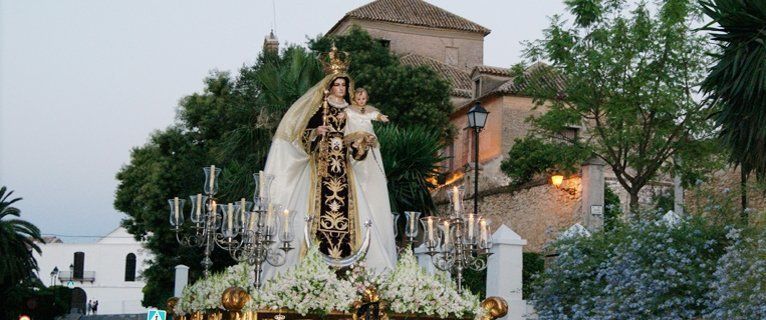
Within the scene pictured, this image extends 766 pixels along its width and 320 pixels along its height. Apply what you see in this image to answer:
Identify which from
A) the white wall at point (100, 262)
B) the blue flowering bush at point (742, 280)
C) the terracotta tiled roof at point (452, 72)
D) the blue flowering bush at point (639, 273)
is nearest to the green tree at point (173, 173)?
the terracotta tiled roof at point (452, 72)

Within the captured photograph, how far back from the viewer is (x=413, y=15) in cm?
5669

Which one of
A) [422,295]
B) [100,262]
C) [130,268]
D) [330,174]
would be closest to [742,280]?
[330,174]

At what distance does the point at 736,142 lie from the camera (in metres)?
19.0

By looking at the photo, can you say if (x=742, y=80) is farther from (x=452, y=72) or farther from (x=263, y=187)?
(x=452, y=72)

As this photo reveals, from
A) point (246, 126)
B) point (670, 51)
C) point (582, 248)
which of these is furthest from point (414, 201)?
point (582, 248)

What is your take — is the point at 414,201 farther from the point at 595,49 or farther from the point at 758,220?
the point at 758,220

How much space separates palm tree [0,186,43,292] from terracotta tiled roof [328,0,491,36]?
16769 mm

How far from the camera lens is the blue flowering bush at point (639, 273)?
17703mm

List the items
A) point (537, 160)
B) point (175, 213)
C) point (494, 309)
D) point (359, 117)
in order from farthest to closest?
point (537, 160)
point (359, 117)
point (175, 213)
point (494, 309)

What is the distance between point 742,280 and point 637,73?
13785 mm

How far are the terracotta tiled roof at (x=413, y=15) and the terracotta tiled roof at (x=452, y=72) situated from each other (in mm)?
1921

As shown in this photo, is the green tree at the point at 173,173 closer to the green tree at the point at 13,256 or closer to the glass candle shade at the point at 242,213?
the green tree at the point at 13,256

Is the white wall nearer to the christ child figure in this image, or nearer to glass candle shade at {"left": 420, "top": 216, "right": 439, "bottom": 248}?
the christ child figure

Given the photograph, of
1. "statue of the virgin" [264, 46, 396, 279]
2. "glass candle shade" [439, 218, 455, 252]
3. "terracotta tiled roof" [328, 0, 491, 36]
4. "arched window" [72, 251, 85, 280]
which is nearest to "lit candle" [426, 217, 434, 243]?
"glass candle shade" [439, 218, 455, 252]
